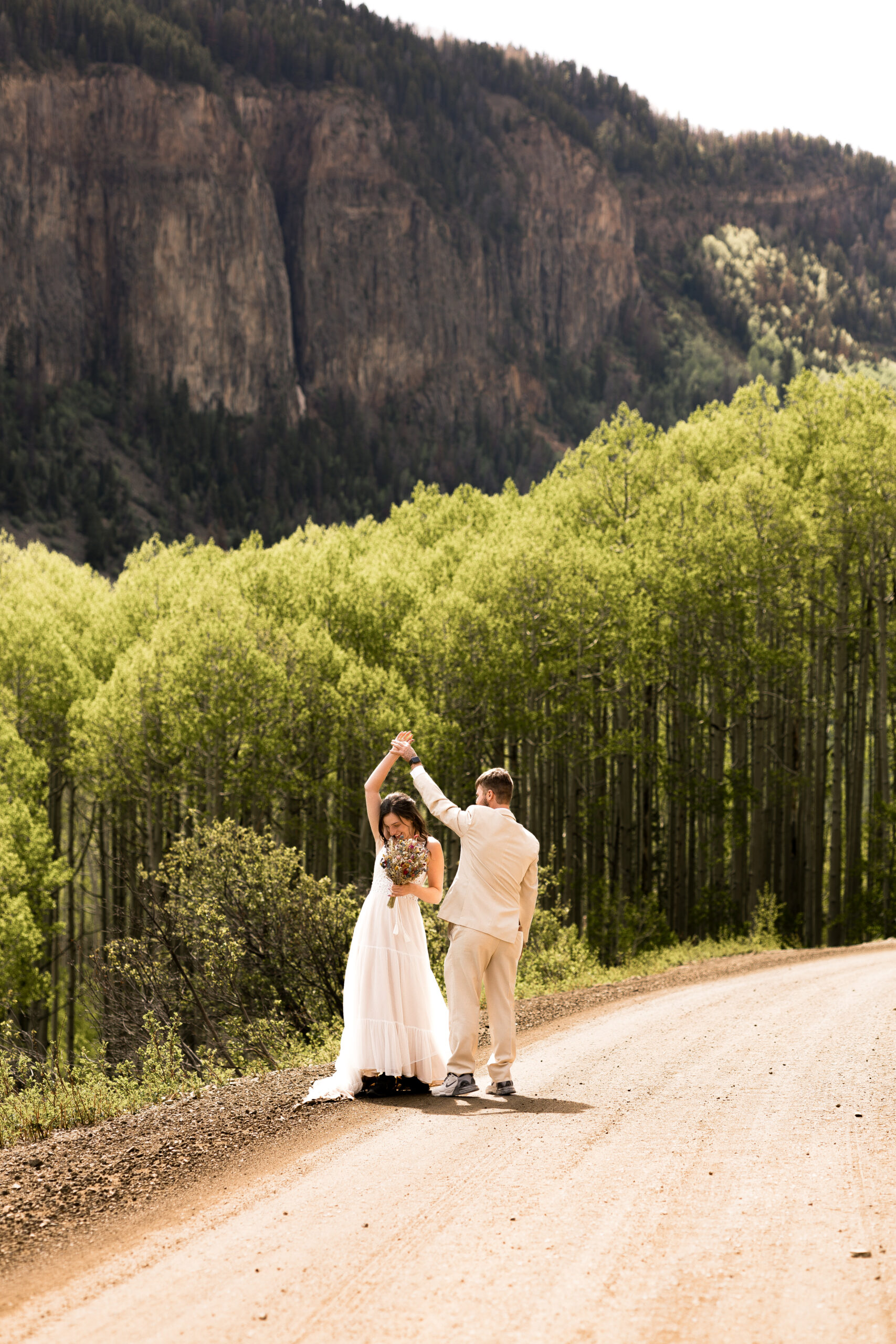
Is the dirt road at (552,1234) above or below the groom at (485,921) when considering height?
below

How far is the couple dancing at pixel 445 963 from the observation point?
820 cm

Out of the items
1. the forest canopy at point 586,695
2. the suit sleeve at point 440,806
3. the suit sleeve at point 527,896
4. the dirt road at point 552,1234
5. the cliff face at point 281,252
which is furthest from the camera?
the cliff face at point 281,252

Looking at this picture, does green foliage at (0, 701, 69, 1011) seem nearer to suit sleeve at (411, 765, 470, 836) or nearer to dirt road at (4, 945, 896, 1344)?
suit sleeve at (411, 765, 470, 836)

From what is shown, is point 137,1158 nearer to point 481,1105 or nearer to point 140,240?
point 481,1105

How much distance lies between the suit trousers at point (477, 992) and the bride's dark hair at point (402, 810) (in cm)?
79

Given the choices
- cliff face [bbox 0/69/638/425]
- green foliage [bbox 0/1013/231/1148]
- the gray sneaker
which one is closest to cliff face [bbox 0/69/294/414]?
cliff face [bbox 0/69/638/425]

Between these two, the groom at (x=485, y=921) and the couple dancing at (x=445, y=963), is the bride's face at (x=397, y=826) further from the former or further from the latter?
the groom at (x=485, y=921)

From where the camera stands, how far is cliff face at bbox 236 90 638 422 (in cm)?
15775

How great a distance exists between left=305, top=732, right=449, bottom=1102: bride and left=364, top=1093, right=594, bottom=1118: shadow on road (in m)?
0.18

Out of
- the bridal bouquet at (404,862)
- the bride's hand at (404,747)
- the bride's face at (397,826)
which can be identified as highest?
the bride's hand at (404,747)

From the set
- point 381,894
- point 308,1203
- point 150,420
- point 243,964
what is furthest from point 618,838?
point 150,420

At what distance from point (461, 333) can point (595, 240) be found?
34.6 metres

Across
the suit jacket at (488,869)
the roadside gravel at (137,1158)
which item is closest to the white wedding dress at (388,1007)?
the roadside gravel at (137,1158)

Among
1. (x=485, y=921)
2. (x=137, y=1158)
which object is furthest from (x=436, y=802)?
(x=137, y=1158)
